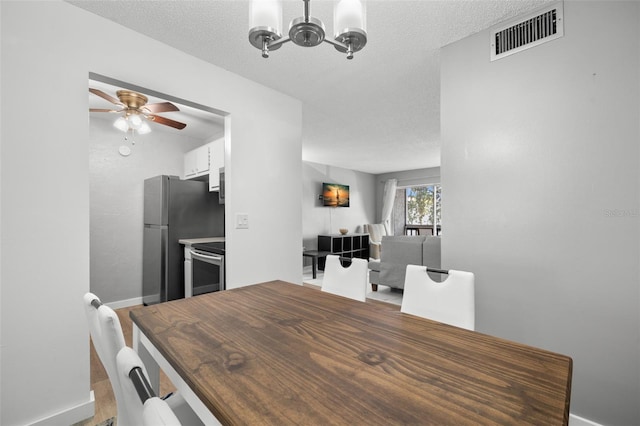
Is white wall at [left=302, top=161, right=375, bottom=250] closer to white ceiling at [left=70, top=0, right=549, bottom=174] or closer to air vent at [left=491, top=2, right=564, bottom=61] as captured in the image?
white ceiling at [left=70, top=0, right=549, bottom=174]

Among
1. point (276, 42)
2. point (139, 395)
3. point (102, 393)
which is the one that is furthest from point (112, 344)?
point (102, 393)

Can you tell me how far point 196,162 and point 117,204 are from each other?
1.09 m

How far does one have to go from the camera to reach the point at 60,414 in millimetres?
1567

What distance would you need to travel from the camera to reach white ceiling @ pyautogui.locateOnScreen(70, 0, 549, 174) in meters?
1.69

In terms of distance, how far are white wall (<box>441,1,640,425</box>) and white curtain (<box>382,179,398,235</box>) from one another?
621 centimetres

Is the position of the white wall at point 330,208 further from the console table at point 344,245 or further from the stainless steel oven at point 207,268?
the stainless steel oven at point 207,268

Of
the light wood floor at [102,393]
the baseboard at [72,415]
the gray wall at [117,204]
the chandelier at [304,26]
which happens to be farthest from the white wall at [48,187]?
the gray wall at [117,204]

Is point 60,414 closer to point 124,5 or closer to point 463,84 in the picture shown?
point 124,5

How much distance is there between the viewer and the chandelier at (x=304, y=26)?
3.42 ft

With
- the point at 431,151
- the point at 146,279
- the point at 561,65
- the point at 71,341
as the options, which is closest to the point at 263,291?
the point at 71,341

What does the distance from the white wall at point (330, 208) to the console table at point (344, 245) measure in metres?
0.31

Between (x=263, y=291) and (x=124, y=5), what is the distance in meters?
1.82

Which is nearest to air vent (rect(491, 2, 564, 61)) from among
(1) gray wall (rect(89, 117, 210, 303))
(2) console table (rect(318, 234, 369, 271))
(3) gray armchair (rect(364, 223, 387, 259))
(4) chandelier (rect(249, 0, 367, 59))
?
(4) chandelier (rect(249, 0, 367, 59))

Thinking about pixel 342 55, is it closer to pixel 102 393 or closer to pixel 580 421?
pixel 580 421
